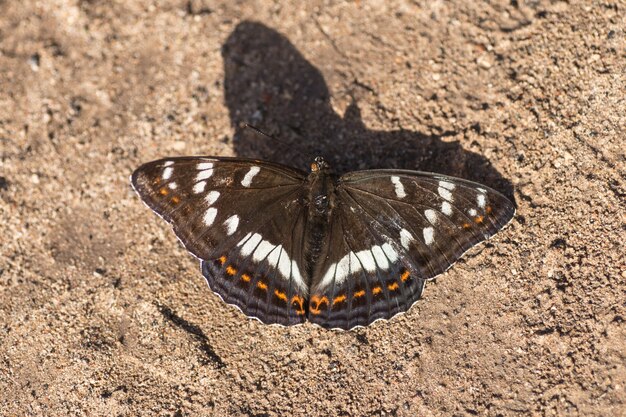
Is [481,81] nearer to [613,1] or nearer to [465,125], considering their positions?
[465,125]

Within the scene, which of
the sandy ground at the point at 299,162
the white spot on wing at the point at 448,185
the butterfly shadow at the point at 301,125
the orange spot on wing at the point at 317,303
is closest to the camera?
the white spot on wing at the point at 448,185

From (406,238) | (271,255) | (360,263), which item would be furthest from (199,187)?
(406,238)

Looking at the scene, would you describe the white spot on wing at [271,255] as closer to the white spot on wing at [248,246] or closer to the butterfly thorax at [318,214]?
the white spot on wing at [248,246]

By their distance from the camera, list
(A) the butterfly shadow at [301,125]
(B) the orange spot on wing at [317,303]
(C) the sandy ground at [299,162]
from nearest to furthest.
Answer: (B) the orange spot on wing at [317,303] < (C) the sandy ground at [299,162] < (A) the butterfly shadow at [301,125]

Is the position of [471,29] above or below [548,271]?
above

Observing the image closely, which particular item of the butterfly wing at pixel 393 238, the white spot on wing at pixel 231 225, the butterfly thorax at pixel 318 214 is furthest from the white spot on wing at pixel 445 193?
the white spot on wing at pixel 231 225


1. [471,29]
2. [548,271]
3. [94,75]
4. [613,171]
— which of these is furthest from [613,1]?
[94,75]
